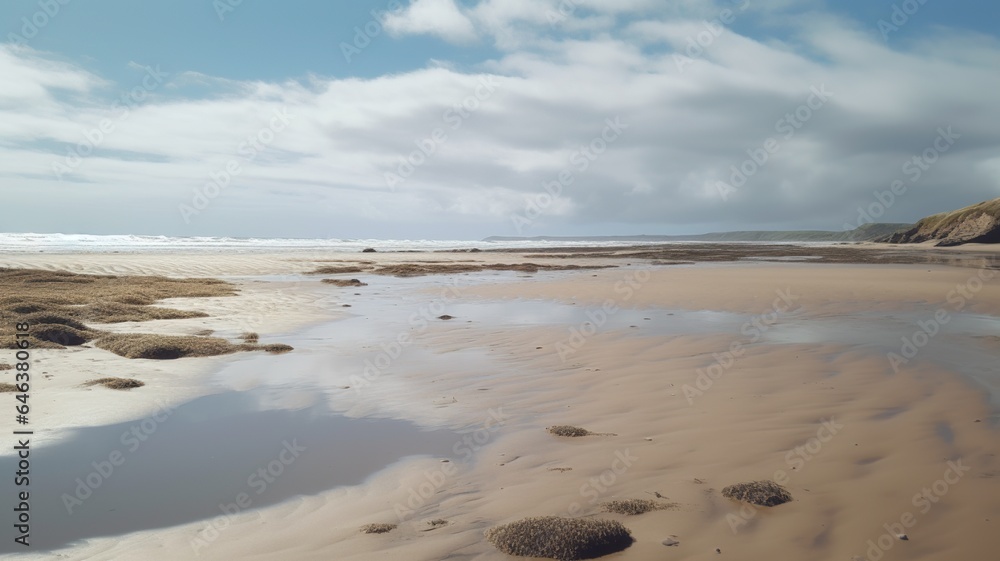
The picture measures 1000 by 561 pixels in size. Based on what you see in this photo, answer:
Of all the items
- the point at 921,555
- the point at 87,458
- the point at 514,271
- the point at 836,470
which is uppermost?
the point at 514,271

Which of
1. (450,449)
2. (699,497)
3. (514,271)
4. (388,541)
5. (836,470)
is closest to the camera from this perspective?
(388,541)

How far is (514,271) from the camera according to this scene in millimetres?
35750

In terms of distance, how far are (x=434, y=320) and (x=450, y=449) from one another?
915cm

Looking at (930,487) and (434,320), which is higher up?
(434,320)

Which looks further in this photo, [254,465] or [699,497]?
[254,465]

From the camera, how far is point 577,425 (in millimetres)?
6676

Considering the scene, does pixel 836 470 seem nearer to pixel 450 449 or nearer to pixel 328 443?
pixel 450 449

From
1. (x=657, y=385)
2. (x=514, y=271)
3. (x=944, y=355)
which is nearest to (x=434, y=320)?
(x=657, y=385)

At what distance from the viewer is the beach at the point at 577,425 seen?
4.12m

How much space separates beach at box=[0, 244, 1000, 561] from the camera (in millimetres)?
4121

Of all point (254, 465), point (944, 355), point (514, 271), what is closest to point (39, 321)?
point (254, 465)

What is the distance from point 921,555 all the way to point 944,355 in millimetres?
7753

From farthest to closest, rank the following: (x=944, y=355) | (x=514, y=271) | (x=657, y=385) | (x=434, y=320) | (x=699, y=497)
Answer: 1. (x=514, y=271)
2. (x=434, y=320)
3. (x=944, y=355)
4. (x=657, y=385)
5. (x=699, y=497)

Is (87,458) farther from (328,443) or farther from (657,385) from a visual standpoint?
(657,385)
